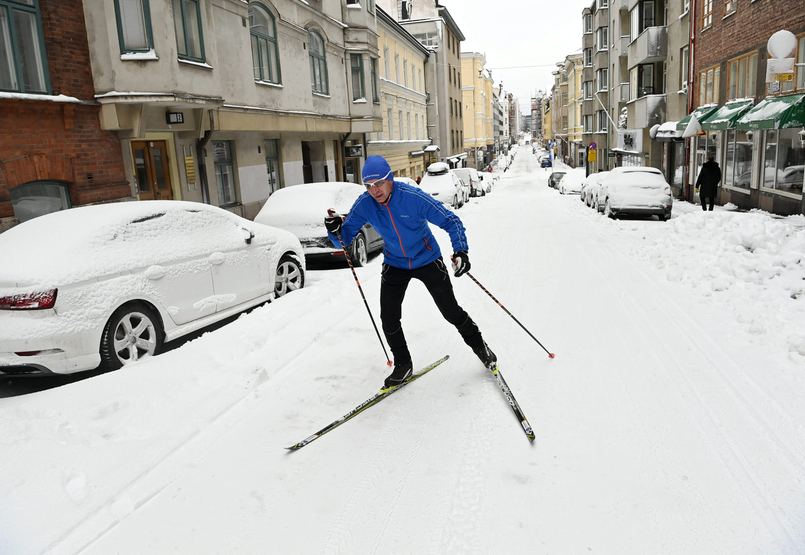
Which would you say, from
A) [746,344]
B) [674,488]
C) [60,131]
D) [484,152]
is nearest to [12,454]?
[674,488]

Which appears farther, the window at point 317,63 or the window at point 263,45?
the window at point 317,63

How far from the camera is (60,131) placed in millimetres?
10547

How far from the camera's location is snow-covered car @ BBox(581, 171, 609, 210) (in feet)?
64.3

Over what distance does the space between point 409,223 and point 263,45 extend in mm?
14715

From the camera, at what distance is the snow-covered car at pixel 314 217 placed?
35.4 feet

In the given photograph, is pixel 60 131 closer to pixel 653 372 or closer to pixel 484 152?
pixel 653 372

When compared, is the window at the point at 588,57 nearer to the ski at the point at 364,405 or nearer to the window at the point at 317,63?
the window at the point at 317,63

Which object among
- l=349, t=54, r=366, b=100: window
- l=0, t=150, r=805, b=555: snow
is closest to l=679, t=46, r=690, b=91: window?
l=349, t=54, r=366, b=100: window

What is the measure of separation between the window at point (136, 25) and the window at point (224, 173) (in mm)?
3941

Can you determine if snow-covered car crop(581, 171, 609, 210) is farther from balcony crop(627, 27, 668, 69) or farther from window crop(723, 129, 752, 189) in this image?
balcony crop(627, 27, 668, 69)

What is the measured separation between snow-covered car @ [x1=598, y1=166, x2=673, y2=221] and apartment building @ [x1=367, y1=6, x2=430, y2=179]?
14750 millimetres

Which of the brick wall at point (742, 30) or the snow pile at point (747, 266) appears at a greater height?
the brick wall at point (742, 30)

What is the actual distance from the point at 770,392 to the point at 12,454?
5.45 meters

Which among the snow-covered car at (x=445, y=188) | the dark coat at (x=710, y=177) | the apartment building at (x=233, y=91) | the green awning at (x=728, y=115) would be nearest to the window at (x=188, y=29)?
the apartment building at (x=233, y=91)
